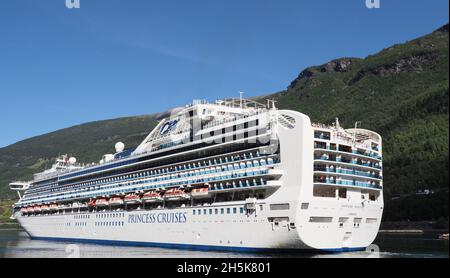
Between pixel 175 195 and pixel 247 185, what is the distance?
856 centimetres

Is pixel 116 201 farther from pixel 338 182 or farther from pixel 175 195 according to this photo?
pixel 338 182

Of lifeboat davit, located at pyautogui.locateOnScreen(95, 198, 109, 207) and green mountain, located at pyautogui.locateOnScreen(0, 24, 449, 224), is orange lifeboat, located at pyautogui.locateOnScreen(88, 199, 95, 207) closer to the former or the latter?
lifeboat davit, located at pyautogui.locateOnScreen(95, 198, 109, 207)

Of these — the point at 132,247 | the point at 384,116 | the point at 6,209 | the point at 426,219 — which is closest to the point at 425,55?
the point at 384,116

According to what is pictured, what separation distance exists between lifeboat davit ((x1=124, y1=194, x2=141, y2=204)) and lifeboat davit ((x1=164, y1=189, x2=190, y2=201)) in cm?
504

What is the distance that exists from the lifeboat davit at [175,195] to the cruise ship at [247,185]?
0.12 m

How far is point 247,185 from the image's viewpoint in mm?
38844

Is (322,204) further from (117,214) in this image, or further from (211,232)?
(117,214)

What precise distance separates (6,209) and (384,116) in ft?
408

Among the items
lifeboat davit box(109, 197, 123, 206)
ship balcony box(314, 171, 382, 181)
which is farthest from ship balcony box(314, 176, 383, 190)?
lifeboat davit box(109, 197, 123, 206)

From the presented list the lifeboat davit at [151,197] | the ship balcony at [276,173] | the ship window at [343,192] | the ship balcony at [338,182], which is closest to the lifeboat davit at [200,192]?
the lifeboat davit at [151,197]

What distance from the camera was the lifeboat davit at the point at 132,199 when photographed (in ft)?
165

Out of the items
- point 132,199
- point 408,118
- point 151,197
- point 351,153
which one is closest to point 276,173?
point 351,153

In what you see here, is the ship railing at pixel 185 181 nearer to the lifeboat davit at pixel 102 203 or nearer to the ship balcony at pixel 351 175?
the lifeboat davit at pixel 102 203
